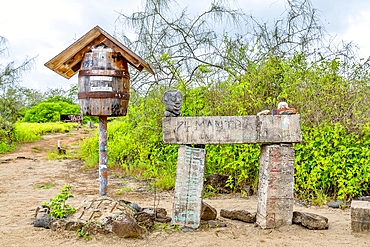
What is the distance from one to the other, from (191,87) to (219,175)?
7.99 feet

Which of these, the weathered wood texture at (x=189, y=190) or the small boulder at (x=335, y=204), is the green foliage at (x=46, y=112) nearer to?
the small boulder at (x=335, y=204)

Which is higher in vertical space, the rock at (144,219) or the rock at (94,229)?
the rock at (144,219)

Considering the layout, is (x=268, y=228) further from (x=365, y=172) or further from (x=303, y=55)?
(x=303, y=55)

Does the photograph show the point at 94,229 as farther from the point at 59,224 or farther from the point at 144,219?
the point at 144,219

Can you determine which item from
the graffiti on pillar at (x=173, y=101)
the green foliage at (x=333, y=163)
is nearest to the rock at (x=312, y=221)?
the green foliage at (x=333, y=163)

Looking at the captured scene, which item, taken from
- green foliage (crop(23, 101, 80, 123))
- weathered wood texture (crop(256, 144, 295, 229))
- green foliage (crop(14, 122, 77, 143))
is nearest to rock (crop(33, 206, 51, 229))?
weathered wood texture (crop(256, 144, 295, 229))

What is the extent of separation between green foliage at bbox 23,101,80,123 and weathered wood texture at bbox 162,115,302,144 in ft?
87.3

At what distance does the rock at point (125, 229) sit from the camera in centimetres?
482

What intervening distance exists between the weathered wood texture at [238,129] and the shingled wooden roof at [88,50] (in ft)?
3.59

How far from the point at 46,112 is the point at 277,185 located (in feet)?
91.4

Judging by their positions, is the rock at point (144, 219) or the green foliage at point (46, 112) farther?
the green foliage at point (46, 112)

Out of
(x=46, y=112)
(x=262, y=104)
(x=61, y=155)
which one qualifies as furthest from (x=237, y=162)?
(x=46, y=112)

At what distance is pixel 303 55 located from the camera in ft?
29.5

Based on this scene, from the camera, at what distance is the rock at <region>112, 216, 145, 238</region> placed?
482 cm
